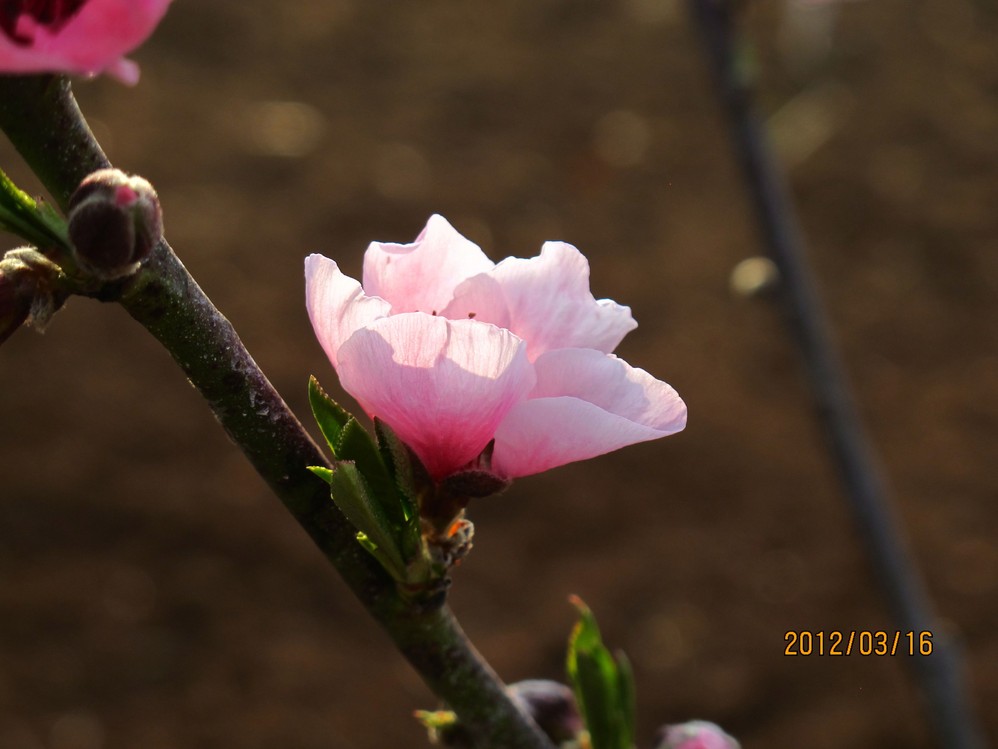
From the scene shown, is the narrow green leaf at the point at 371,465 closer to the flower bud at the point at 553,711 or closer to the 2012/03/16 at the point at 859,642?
the flower bud at the point at 553,711

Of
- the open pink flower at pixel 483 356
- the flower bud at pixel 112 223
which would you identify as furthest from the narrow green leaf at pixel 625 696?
the flower bud at pixel 112 223

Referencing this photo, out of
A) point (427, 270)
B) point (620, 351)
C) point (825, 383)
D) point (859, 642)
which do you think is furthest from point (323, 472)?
point (620, 351)

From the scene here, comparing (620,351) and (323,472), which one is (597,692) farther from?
Result: (620,351)

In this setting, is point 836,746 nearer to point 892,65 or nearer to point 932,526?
point 932,526

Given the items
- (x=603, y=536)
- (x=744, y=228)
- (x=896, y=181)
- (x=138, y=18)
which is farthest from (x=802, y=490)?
(x=138, y=18)

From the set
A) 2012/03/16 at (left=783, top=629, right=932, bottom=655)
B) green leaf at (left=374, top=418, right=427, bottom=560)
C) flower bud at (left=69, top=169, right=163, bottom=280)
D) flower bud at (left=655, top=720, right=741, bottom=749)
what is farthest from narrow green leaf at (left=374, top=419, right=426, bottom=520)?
2012/03/16 at (left=783, top=629, right=932, bottom=655)

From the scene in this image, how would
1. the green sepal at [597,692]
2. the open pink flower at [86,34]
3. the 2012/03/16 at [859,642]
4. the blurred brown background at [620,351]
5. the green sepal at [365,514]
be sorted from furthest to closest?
the blurred brown background at [620,351]
the 2012/03/16 at [859,642]
the green sepal at [597,692]
the green sepal at [365,514]
the open pink flower at [86,34]

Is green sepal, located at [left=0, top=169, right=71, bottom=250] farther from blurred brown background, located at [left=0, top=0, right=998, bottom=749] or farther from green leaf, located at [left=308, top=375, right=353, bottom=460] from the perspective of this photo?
blurred brown background, located at [left=0, top=0, right=998, bottom=749]
